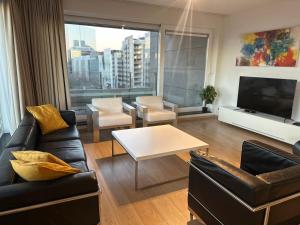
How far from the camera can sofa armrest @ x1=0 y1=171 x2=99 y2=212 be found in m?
1.22

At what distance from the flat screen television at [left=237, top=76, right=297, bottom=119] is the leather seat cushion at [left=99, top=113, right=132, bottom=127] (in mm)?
2582

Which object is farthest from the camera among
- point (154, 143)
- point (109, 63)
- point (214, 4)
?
point (109, 63)

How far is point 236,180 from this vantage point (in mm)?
1332

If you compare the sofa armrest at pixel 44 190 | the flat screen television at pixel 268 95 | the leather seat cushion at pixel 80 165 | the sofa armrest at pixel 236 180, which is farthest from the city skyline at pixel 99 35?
the sofa armrest at pixel 236 180

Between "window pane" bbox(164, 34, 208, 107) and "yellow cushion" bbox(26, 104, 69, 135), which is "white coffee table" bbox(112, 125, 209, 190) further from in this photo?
"window pane" bbox(164, 34, 208, 107)

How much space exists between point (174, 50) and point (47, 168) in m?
4.37

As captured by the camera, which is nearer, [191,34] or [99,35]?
[99,35]

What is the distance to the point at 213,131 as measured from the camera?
452 cm

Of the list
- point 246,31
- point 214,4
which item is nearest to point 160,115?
point 214,4

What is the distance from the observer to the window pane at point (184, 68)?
5.09 meters

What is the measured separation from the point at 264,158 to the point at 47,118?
8.81ft

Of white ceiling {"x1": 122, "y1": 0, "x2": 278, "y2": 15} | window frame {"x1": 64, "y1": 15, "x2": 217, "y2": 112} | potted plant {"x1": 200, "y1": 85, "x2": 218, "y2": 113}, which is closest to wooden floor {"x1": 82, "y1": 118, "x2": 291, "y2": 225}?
potted plant {"x1": 200, "y1": 85, "x2": 218, "y2": 113}

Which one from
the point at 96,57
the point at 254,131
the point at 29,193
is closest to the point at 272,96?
the point at 254,131

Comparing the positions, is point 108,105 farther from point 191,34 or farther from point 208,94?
point 191,34
